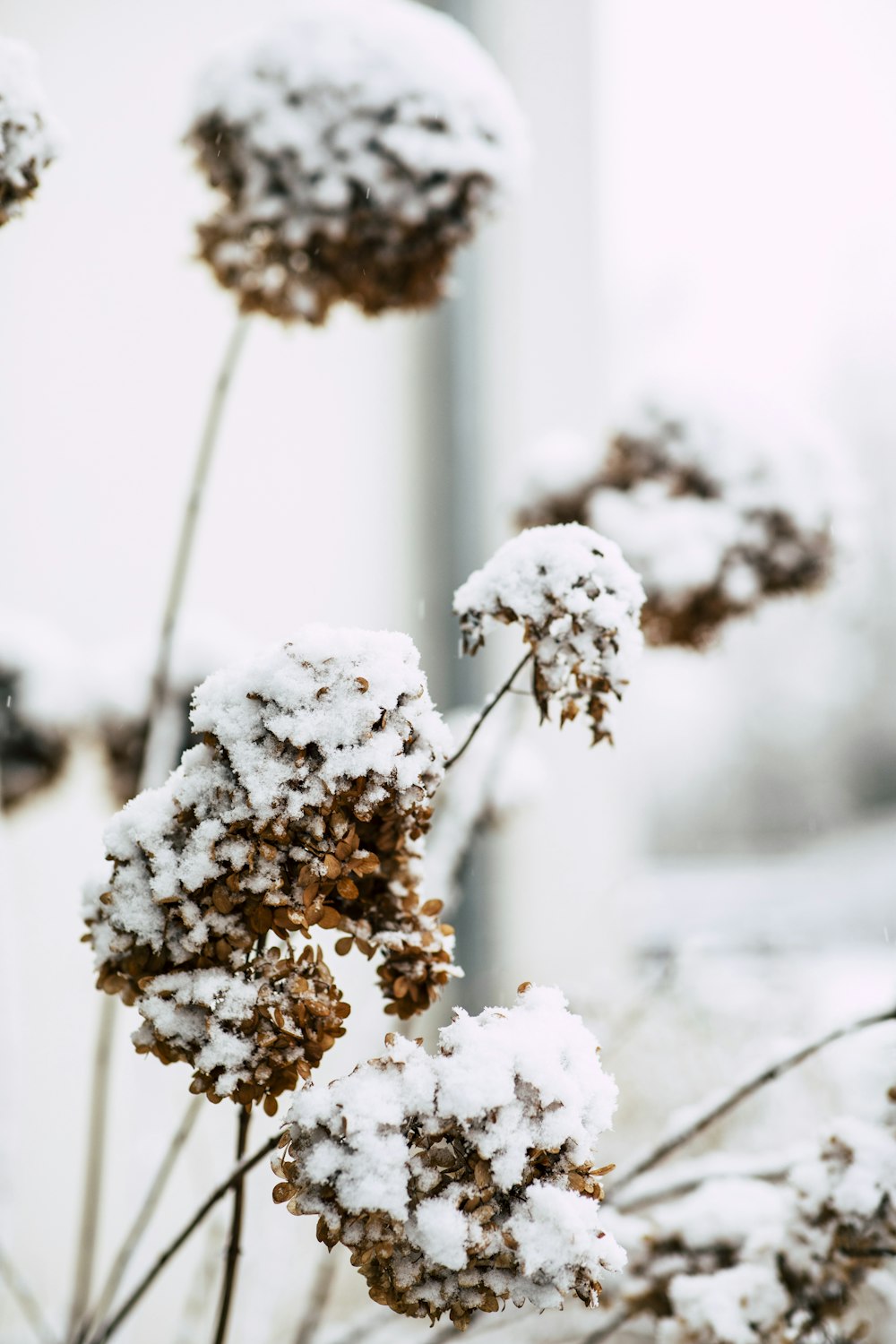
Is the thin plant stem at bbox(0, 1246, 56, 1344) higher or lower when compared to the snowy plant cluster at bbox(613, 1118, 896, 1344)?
lower

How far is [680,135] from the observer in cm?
187

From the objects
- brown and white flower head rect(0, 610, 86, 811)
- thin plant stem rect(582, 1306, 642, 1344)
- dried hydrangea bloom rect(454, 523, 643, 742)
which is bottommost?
thin plant stem rect(582, 1306, 642, 1344)

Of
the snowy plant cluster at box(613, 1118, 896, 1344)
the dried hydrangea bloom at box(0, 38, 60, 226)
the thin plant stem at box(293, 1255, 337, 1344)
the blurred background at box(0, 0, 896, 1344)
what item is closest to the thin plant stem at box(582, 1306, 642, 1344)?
the snowy plant cluster at box(613, 1118, 896, 1344)

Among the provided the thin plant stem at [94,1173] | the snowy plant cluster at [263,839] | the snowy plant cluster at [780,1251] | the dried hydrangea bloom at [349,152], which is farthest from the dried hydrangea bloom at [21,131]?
the snowy plant cluster at [780,1251]

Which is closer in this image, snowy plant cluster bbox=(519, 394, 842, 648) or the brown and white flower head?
snowy plant cluster bbox=(519, 394, 842, 648)

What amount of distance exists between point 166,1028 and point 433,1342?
40 cm

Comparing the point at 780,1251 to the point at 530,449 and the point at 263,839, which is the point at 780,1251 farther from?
the point at 530,449

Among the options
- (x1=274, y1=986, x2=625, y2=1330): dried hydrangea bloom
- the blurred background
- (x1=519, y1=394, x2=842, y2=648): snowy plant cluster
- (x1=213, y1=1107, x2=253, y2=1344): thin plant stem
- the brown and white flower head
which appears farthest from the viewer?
the blurred background

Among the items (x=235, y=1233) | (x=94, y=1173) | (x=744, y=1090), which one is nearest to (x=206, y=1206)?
(x=235, y=1233)

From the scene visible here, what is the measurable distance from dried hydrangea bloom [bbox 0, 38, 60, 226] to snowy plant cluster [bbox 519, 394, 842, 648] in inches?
15.8

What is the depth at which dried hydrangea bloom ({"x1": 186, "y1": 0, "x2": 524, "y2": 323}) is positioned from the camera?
641mm

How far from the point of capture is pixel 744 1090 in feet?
1.82

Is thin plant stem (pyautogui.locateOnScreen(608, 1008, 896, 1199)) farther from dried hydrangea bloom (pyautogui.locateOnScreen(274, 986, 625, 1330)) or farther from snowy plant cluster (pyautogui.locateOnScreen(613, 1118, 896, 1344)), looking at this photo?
dried hydrangea bloom (pyautogui.locateOnScreen(274, 986, 625, 1330))

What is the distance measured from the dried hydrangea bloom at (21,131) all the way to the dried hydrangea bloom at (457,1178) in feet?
1.38
